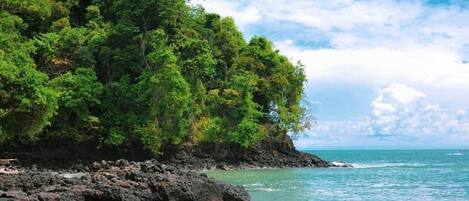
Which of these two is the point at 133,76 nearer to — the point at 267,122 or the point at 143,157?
the point at 143,157

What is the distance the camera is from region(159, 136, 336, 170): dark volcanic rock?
161 ft

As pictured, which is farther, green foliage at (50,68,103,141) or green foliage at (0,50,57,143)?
green foliage at (50,68,103,141)

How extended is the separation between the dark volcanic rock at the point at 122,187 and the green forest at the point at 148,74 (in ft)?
75.2

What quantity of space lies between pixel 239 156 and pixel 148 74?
449 inches

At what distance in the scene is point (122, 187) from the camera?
1652cm

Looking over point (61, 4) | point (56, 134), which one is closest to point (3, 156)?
point (56, 134)

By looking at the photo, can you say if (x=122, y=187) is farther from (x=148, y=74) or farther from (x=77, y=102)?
(x=148, y=74)

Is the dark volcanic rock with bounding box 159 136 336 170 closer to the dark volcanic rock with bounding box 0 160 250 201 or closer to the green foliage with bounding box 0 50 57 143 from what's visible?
the green foliage with bounding box 0 50 57 143

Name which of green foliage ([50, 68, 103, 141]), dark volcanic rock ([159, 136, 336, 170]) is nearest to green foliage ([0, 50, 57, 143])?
green foliage ([50, 68, 103, 141])

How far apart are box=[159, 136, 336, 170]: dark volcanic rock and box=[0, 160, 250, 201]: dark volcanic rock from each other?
29.4m

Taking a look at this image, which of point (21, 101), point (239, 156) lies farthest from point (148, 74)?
point (21, 101)

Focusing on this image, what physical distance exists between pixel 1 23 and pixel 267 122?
2547cm

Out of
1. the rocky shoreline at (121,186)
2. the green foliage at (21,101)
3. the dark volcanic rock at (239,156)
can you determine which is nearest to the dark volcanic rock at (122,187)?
the rocky shoreline at (121,186)

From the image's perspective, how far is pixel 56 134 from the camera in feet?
147
